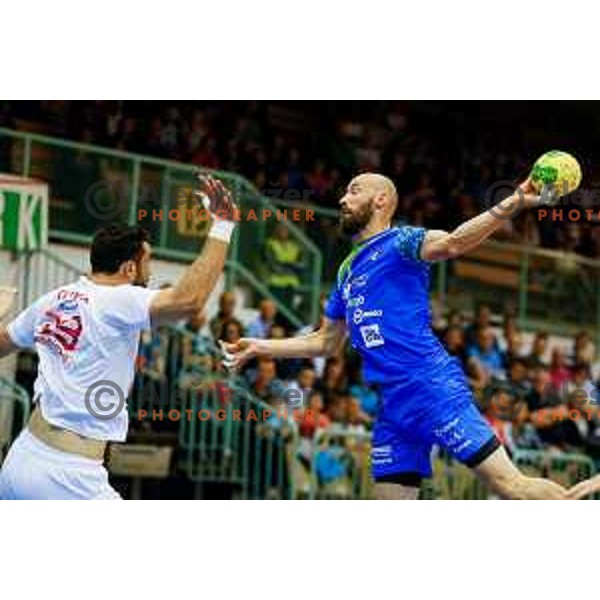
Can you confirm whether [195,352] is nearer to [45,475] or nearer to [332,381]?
[332,381]

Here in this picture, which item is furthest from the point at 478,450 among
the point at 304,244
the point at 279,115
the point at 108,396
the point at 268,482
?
the point at 279,115

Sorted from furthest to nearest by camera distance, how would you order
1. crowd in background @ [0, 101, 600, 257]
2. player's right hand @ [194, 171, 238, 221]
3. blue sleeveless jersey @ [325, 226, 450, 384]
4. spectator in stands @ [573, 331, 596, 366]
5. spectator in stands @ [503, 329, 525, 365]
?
spectator in stands @ [573, 331, 596, 366]
spectator in stands @ [503, 329, 525, 365]
crowd in background @ [0, 101, 600, 257]
blue sleeveless jersey @ [325, 226, 450, 384]
player's right hand @ [194, 171, 238, 221]

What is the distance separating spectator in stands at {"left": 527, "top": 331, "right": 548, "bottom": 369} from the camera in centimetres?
1980

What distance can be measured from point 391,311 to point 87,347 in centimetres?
210

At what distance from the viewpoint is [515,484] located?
10.8m

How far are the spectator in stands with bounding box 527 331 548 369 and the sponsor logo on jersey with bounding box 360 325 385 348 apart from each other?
8600mm

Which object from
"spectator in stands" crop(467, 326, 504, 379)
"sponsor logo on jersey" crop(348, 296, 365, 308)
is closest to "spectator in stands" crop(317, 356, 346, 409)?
Result: "spectator in stands" crop(467, 326, 504, 379)

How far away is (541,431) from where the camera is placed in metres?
18.9

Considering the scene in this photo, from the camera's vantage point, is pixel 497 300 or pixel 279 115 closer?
pixel 497 300

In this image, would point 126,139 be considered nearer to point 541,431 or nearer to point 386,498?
point 541,431

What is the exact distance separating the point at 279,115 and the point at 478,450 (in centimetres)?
1171

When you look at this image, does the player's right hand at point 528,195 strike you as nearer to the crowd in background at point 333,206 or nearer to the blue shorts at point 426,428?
the blue shorts at point 426,428

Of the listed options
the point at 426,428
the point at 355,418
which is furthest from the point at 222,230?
the point at 355,418

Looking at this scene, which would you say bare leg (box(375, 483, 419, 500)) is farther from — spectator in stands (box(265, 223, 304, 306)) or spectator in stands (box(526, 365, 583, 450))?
spectator in stands (box(526, 365, 583, 450))
